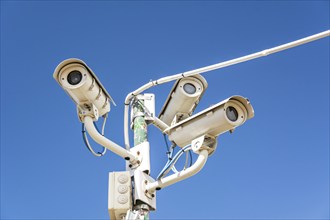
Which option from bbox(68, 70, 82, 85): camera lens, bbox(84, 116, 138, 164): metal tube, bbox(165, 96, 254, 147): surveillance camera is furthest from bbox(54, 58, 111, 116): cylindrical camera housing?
bbox(165, 96, 254, 147): surveillance camera

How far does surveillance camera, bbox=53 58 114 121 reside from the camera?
4.18 metres

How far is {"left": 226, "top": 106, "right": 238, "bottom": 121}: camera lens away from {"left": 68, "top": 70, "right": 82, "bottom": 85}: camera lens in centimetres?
122

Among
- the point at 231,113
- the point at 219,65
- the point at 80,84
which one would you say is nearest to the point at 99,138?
the point at 80,84

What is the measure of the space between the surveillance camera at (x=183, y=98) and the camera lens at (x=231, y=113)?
74cm

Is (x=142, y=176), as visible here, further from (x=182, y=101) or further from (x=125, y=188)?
(x=182, y=101)

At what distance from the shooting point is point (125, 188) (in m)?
4.21

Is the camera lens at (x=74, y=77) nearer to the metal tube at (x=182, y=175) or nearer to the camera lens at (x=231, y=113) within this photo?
the metal tube at (x=182, y=175)

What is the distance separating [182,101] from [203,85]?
0.29 meters

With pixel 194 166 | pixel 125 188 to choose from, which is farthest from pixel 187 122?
pixel 125 188

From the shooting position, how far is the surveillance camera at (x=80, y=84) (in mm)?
4180

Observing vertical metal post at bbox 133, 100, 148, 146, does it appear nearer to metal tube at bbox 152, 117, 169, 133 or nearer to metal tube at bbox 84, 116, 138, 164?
metal tube at bbox 152, 117, 169, 133

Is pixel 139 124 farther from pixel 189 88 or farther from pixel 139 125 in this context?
pixel 189 88

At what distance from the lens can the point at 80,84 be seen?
13.6 ft

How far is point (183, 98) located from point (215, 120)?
804 mm
